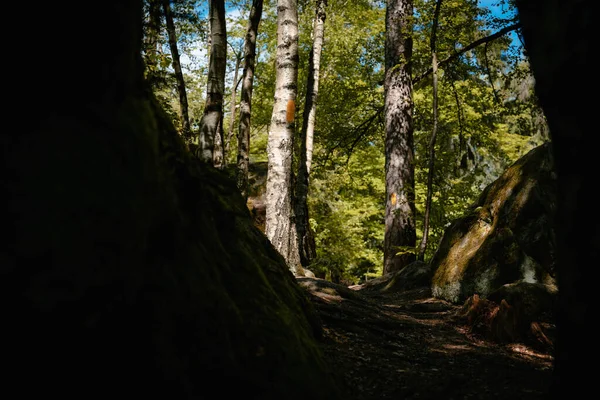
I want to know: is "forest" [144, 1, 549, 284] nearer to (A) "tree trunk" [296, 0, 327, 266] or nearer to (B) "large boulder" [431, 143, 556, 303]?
(A) "tree trunk" [296, 0, 327, 266]

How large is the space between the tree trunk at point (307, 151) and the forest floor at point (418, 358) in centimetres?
677

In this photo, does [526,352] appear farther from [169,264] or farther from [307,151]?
[307,151]

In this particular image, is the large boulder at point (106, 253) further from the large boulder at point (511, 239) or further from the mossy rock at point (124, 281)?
the large boulder at point (511, 239)

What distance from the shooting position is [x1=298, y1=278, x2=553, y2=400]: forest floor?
3.10 metres

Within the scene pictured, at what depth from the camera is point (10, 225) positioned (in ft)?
4.56

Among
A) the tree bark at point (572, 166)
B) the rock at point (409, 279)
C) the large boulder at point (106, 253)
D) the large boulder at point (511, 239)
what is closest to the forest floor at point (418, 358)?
the large boulder at point (511, 239)

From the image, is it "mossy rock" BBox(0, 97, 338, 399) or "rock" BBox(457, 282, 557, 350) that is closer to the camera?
"mossy rock" BBox(0, 97, 338, 399)

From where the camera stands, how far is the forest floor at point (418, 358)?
3098mm

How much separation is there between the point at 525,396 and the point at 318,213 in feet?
46.2

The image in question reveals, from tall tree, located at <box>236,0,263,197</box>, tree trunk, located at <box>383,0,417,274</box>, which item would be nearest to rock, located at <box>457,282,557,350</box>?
tree trunk, located at <box>383,0,417,274</box>

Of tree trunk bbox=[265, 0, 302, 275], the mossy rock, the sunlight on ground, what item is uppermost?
tree trunk bbox=[265, 0, 302, 275]

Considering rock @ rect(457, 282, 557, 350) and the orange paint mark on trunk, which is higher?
the orange paint mark on trunk

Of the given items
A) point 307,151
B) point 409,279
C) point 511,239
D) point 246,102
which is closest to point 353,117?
point 307,151

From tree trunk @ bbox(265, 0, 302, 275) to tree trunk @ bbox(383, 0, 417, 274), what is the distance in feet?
12.1
